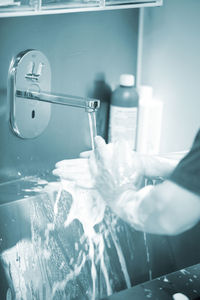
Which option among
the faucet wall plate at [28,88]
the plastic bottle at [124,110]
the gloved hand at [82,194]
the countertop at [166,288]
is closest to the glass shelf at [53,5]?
the faucet wall plate at [28,88]

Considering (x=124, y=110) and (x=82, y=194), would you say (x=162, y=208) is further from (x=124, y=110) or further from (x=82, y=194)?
(x=124, y=110)

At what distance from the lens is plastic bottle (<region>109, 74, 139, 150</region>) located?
49.3 inches

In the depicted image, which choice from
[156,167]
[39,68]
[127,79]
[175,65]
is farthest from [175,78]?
[39,68]

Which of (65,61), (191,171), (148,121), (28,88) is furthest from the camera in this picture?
(148,121)

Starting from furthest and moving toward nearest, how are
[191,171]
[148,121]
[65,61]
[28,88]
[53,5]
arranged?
[148,121] < [65,61] < [28,88] < [53,5] < [191,171]

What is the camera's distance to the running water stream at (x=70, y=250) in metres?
0.94

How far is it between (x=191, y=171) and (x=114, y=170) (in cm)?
26

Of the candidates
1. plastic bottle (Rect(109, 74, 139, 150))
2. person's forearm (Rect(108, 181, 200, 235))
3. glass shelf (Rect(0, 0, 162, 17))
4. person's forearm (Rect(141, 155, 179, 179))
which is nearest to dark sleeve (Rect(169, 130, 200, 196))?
person's forearm (Rect(108, 181, 200, 235))

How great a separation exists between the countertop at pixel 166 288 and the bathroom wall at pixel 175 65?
0.39 metres

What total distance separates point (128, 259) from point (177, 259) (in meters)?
0.16

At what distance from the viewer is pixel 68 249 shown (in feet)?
3.30

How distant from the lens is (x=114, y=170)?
0.96 meters

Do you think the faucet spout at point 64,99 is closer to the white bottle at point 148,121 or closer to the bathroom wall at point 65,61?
the bathroom wall at point 65,61

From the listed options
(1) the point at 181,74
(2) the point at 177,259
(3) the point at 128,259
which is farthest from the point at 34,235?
(1) the point at 181,74
